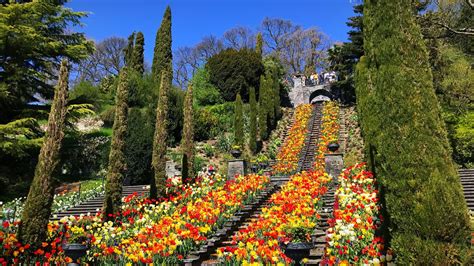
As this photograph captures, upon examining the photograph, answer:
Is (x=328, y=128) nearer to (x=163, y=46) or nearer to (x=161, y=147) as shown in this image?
(x=163, y=46)

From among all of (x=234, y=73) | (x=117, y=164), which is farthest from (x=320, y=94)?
(x=117, y=164)

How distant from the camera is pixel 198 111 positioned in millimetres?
25734

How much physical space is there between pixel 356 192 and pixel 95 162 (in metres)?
17.8

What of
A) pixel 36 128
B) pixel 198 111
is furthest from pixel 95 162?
pixel 198 111

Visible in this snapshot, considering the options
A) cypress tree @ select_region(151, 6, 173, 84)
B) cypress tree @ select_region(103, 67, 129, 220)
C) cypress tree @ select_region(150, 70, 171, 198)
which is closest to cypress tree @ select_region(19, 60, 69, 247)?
cypress tree @ select_region(103, 67, 129, 220)

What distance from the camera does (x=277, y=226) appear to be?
6922 millimetres

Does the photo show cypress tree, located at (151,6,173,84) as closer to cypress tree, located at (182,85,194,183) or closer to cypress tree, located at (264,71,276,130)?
cypress tree, located at (264,71,276,130)

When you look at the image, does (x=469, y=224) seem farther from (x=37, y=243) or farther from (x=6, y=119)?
(x=6, y=119)

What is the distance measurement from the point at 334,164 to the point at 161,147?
614 centimetres

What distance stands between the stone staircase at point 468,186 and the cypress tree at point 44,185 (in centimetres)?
1047

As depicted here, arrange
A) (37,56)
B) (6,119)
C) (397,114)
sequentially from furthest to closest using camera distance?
(37,56) < (6,119) < (397,114)

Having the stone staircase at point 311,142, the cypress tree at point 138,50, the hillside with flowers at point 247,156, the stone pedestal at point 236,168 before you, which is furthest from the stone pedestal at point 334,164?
the cypress tree at point 138,50

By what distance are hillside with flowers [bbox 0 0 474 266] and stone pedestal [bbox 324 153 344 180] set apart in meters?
0.04

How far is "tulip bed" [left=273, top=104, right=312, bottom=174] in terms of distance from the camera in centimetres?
1812
